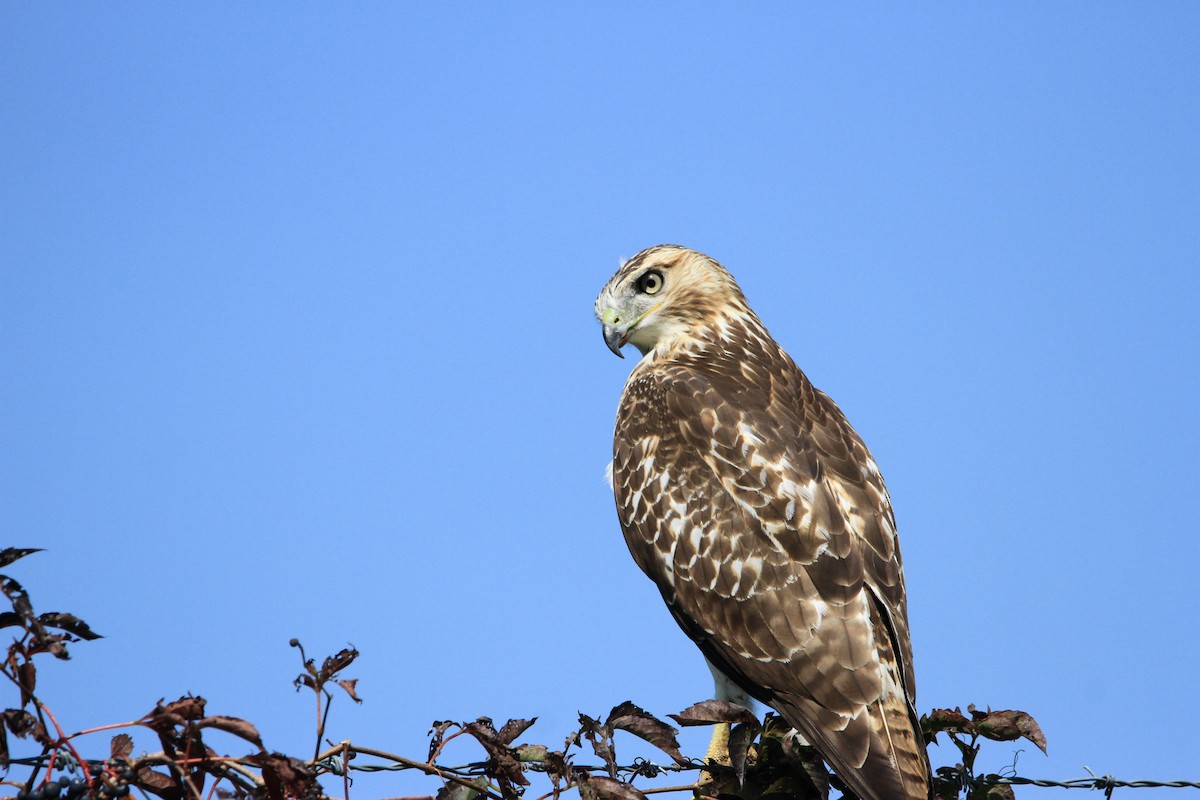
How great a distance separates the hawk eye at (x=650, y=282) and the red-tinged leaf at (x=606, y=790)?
3.76 meters

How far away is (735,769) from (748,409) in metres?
2.04

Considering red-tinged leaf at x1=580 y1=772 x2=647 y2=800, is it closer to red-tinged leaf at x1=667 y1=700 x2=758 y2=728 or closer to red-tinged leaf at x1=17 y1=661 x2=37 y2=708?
red-tinged leaf at x1=667 y1=700 x2=758 y2=728

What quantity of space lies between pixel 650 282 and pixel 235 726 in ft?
14.3

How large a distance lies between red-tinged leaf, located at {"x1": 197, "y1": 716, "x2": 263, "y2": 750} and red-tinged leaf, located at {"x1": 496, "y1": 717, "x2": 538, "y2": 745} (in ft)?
2.80

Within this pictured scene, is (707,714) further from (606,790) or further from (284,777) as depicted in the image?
(284,777)

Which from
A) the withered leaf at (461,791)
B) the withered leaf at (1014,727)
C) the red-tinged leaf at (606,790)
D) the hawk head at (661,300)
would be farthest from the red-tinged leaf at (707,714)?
the hawk head at (661,300)

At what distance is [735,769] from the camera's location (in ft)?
12.9

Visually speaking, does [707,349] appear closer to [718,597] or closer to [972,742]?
[718,597]

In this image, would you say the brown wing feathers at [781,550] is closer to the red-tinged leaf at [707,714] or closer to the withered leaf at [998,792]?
the withered leaf at [998,792]

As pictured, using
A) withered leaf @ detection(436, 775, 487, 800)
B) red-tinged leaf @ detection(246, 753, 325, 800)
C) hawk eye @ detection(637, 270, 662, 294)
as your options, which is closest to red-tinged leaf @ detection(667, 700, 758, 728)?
withered leaf @ detection(436, 775, 487, 800)

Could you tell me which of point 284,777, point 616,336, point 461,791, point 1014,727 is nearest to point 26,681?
point 284,777

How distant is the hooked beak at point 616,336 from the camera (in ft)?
21.9

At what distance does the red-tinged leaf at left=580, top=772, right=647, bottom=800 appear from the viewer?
3.31 m

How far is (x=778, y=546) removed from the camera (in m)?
5.07
